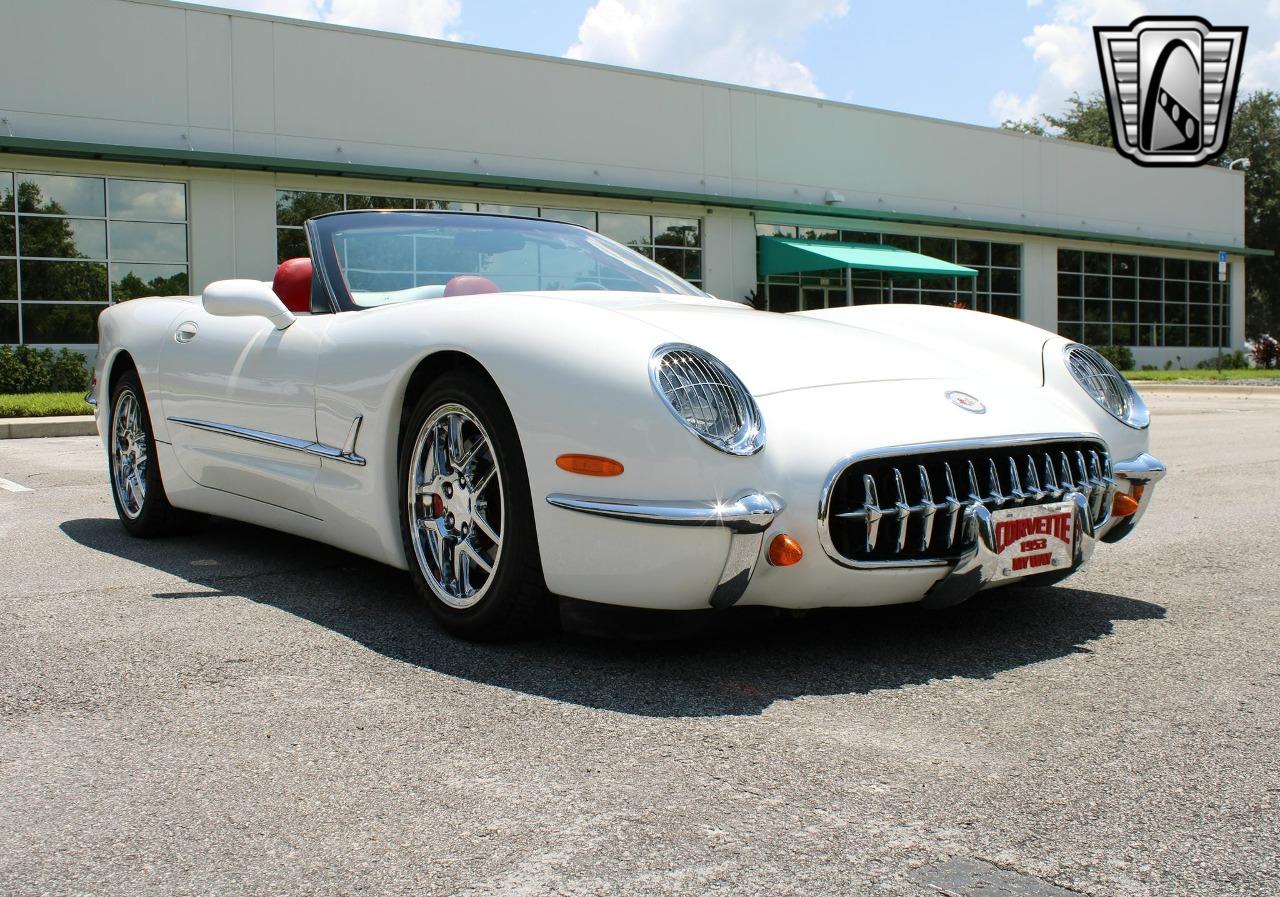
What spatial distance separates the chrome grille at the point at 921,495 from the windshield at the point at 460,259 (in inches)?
64.8

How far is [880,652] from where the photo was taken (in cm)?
337

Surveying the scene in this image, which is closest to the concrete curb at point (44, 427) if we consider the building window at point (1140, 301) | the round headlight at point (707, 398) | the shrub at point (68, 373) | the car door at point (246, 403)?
the shrub at point (68, 373)

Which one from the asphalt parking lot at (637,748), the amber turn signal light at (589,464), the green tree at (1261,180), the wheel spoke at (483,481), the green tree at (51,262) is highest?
the green tree at (1261,180)

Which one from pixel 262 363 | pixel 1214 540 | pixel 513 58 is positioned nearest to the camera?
pixel 262 363

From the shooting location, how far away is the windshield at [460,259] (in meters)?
4.34

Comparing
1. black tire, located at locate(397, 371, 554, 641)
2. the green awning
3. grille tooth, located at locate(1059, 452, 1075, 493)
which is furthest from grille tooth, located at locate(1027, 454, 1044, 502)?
the green awning

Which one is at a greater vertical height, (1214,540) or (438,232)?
(438,232)

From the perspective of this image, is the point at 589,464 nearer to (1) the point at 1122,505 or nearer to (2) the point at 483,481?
(2) the point at 483,481

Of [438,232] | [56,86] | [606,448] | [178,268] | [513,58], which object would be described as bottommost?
[606,448]

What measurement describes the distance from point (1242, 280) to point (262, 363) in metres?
42.7

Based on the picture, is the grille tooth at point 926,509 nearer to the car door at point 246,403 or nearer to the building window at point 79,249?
the car door at point 246,403

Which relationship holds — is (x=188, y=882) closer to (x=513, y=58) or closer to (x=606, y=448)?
(x=606, y=448)

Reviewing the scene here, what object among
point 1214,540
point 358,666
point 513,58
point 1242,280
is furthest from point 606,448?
point 1242,280

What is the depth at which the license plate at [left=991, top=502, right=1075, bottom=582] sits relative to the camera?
324cm
